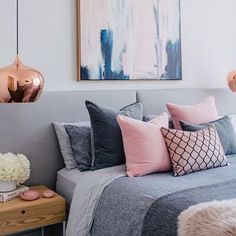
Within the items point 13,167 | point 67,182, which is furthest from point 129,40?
point 13,167

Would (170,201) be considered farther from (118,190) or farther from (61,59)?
(61,59)

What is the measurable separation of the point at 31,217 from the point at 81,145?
616mm

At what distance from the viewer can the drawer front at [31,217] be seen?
2.02 m

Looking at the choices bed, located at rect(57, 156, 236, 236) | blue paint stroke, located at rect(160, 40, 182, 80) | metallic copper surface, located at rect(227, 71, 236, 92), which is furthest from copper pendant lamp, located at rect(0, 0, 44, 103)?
metallic copper surface, located at rect(227, 71, 236, 92)

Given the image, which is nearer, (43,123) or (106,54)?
(43,123)

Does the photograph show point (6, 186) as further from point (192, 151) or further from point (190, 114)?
point (190, 114)

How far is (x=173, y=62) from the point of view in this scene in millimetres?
3307

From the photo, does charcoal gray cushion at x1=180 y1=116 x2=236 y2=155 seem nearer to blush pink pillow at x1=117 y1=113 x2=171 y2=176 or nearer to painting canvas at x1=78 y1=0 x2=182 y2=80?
blush pink pillow at x1=117 y1=113 x2=171 y2=176

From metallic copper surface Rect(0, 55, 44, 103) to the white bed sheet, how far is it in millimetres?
696

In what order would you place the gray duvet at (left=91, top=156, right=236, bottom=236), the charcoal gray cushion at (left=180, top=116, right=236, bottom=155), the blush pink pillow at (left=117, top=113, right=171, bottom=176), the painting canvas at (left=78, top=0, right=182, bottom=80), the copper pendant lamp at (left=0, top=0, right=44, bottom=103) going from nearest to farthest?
the gray duvet at (left=91, top=156, right=236, bottom=236) → the copper pendant lamp at (left=0, top=0, right=44, bottom=103) → the blush pink pillow at (left=117, top=113, right=171, bottom=176) → the charcoal gray cushion at (left=180, top=116, right=236, bottom=155) → the painting canvas at (left=78, top=0, right=182, bottom=80)

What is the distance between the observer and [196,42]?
138 inches

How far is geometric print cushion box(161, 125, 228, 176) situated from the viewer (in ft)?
7.39

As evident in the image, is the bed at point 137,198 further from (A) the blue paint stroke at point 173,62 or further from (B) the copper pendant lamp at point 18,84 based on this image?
(A) the blue paint stroke at point 173,62

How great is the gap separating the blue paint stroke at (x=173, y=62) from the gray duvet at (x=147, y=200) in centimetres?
126
